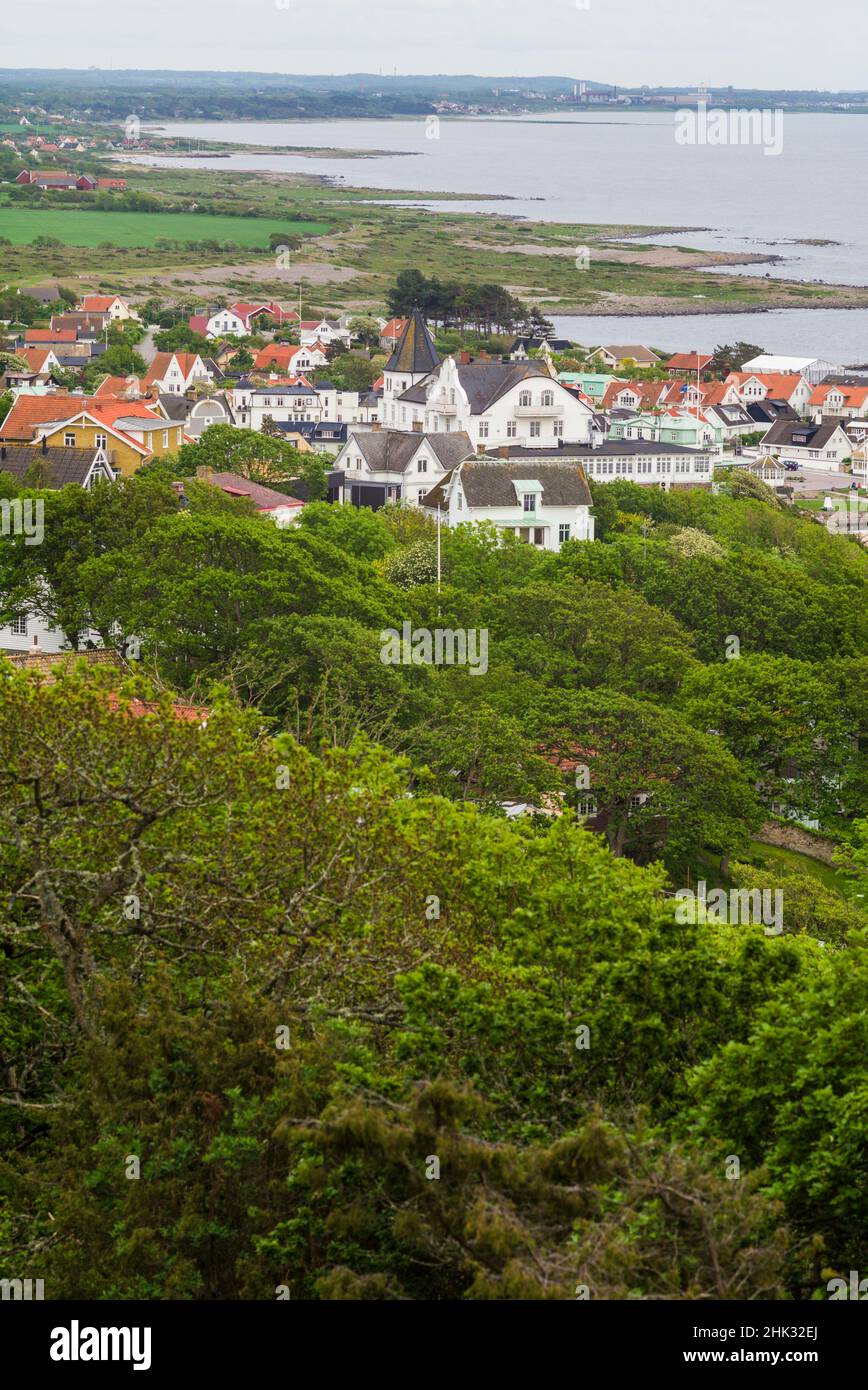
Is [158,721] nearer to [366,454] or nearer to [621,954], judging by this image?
[621,954]

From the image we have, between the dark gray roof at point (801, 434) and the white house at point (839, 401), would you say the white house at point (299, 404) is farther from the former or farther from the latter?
the white house at point (839, 401)

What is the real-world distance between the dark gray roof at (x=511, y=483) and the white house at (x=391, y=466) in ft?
14.4

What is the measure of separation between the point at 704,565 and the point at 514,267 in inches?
5849

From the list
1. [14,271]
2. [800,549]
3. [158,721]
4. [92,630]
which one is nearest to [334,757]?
[158,721]

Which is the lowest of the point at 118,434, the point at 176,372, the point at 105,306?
the point at 118,434

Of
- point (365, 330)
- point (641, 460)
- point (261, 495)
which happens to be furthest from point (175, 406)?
point (365, 330)

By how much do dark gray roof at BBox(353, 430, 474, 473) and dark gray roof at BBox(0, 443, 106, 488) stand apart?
16.7m

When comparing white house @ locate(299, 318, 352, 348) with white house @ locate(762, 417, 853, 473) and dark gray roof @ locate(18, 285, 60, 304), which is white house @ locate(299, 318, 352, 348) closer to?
dark gray roof @ locate(18, 285, 60, 304)

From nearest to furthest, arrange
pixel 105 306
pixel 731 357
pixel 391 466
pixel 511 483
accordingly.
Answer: pixel 511 483 → pixel 391 466 → pixel 731 357 → pixel 105 306

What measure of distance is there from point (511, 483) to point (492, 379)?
16.2 metres

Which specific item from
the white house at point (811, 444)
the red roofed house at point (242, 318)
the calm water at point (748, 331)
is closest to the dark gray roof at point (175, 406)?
the white house at point (811, 444)

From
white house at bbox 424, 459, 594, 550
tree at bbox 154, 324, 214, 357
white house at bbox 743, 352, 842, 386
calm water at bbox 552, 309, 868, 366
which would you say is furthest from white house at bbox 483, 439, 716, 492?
calm water at bbox 552, 309, 868, 366

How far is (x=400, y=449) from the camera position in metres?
74.1

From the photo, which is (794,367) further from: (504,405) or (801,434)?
(504,405)
